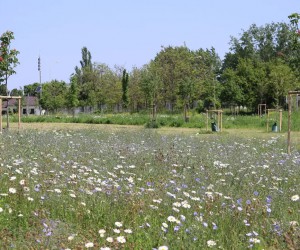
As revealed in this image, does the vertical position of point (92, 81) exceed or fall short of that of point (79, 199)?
it exceeds it

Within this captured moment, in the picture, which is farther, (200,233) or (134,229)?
(134,229)

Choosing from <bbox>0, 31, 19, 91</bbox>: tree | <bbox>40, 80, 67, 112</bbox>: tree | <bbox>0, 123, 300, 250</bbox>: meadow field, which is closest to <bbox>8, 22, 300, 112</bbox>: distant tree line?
<bbox>40, 80, 67, 112</bbox>: tree

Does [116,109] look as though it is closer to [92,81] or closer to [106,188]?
[92,81]

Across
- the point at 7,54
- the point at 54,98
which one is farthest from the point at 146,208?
the point at 54,98

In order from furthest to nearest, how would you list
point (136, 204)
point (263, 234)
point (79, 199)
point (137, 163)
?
point (137, 163) → point (79, 199) → point (136, 204) → point (263, 234)

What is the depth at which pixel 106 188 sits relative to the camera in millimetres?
5125

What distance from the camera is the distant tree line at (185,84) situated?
44031 millimetres

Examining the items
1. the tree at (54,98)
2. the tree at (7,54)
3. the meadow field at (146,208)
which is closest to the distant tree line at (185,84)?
the tree at (54,98)

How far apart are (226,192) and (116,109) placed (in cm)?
6226

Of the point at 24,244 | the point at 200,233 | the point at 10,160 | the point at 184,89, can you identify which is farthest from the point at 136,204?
the point at 184,89

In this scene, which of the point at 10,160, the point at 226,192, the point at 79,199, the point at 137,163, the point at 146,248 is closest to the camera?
the point at 146,248

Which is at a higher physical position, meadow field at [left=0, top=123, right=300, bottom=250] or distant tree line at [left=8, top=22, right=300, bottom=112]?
distant tree line at [left=8, top=22, right=300, bottom=112]

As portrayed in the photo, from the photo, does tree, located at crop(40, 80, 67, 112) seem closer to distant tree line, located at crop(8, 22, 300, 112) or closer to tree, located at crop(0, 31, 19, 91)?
distant tree line, located at crop(8, 22, 300, 112)

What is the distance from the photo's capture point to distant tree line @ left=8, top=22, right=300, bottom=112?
4403 cm
